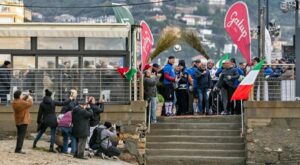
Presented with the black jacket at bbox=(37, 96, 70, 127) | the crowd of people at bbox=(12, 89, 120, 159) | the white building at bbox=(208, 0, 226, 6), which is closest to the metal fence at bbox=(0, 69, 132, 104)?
the crowd of people at bbox=(12, 89, 120, 159)

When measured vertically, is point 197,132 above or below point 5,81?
below

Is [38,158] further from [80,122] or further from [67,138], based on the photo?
[67,138]

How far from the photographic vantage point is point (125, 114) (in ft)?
79.5

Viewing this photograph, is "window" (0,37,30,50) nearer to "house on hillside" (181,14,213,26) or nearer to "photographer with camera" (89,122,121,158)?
"photographer with camera" (89,122,121,158)

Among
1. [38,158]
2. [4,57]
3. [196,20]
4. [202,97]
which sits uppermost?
[196,20]

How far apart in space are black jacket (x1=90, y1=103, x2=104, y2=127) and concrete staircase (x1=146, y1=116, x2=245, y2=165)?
80.7 inches

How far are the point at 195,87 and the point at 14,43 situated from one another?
5884mm

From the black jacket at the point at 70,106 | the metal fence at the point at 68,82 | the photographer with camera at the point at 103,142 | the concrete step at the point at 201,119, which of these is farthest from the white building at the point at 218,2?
the black jacket at the point at 70,106

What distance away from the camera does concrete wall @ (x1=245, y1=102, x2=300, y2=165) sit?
23.7 metres

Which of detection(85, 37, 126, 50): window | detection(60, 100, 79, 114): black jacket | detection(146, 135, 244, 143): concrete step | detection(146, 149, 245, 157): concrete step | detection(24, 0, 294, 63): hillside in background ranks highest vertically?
detection(24, 0, 294, 63): hillside in background

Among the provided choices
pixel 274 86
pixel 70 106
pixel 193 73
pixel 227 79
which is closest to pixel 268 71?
pixel 274 86

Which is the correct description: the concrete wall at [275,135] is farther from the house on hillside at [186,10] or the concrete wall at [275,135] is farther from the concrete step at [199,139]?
the house on hillside at [186,10]

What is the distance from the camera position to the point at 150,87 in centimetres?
2477

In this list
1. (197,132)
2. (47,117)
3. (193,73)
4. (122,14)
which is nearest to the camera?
(47,117)
